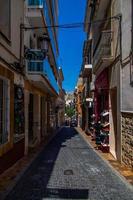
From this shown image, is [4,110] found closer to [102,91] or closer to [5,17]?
[5,17]

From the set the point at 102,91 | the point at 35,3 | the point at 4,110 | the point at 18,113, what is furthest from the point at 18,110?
the point at 102,91

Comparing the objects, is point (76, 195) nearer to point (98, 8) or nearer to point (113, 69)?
point (113, 69)

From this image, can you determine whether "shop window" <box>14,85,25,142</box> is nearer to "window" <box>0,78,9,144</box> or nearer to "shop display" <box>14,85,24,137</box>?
"shop display" <box>14,85,24,137</box>

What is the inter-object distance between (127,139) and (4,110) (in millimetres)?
3900

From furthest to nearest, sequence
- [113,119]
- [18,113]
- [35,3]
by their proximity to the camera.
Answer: [35,3]
[113,119]
[18,113]

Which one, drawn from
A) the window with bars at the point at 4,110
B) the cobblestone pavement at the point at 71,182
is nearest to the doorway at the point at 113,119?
the cobblestone pavement at the point at 71,182

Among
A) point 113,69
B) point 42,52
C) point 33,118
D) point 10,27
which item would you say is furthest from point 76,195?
point 33,118

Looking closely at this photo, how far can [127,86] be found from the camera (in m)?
12.5

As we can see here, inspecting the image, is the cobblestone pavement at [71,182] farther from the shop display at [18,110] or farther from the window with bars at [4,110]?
the shop display at [18,110]

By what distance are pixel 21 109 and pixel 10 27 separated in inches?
142

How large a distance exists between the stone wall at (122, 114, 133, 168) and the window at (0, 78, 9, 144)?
372cm

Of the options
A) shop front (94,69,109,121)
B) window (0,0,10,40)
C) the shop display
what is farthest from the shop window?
shop front (94,69,109,121)

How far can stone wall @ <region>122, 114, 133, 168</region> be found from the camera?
38.9ft

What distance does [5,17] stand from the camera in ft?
42.2
